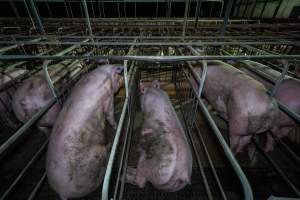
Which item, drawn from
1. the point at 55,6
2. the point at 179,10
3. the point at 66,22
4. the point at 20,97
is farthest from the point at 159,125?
the point at 55,6

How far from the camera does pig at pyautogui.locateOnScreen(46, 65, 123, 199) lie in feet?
3.76

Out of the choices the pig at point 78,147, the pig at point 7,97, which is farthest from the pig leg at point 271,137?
the pig at point 7,97

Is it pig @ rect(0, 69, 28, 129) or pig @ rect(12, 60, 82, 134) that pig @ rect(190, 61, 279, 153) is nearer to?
pig @ rect(12, 60, 82, 134)

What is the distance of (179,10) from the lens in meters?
6.73

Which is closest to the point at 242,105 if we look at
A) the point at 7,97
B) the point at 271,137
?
the point at 271,137

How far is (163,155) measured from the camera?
1197 millimetres

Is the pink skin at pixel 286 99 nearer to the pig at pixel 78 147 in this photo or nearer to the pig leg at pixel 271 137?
the pig leg at pixel 271 137

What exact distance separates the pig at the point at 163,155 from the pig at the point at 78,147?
12.1 inches

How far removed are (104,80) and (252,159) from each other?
1.81 m

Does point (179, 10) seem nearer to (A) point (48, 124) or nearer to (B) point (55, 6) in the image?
(B) point (55, 6)

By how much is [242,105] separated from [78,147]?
138cm

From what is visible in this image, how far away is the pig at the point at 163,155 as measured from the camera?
1161mm

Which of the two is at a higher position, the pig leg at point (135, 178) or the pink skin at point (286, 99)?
the pink skin at point (286, 99)

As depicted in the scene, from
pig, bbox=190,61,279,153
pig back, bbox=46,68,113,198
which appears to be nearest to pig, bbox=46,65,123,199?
pig back, bbox=46,68,113,198
